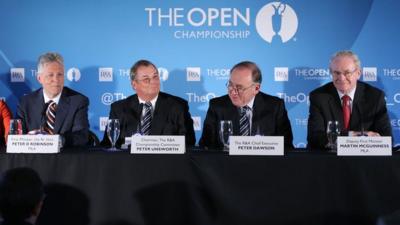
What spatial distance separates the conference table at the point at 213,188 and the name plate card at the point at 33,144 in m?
0.05

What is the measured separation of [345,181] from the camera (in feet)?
8.85

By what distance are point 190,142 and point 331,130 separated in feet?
A: 4.68

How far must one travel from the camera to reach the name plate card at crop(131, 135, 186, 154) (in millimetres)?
2809

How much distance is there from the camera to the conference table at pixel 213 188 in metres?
2.69

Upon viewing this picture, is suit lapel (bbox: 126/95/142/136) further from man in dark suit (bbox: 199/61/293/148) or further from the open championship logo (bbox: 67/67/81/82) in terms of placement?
the open championship logo (bbox: 67/67/81/82)

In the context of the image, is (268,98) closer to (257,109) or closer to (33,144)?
(257,109)

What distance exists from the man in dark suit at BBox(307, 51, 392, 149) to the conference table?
1.12 metres

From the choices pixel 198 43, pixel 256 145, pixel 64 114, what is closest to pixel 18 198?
pixel 256 145

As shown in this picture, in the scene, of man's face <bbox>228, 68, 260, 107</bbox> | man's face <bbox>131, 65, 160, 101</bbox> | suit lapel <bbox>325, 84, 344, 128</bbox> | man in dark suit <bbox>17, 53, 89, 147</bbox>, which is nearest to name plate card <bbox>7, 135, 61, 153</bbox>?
man in dark suit <bbox>17, 53, 89, 147</bbox>

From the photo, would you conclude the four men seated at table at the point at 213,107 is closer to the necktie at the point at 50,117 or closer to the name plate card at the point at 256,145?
the necktie at the point at 50,117

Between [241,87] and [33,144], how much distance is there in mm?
1845

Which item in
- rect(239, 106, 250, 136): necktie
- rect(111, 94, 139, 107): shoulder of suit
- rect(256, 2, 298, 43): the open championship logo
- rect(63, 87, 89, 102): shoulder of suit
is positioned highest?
rect(256, 2, 298, 43): the open championship logo

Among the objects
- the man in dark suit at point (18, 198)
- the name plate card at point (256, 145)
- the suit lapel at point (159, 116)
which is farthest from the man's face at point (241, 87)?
the man in dark suit at point (18, 198)

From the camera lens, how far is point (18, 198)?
5.95ft
